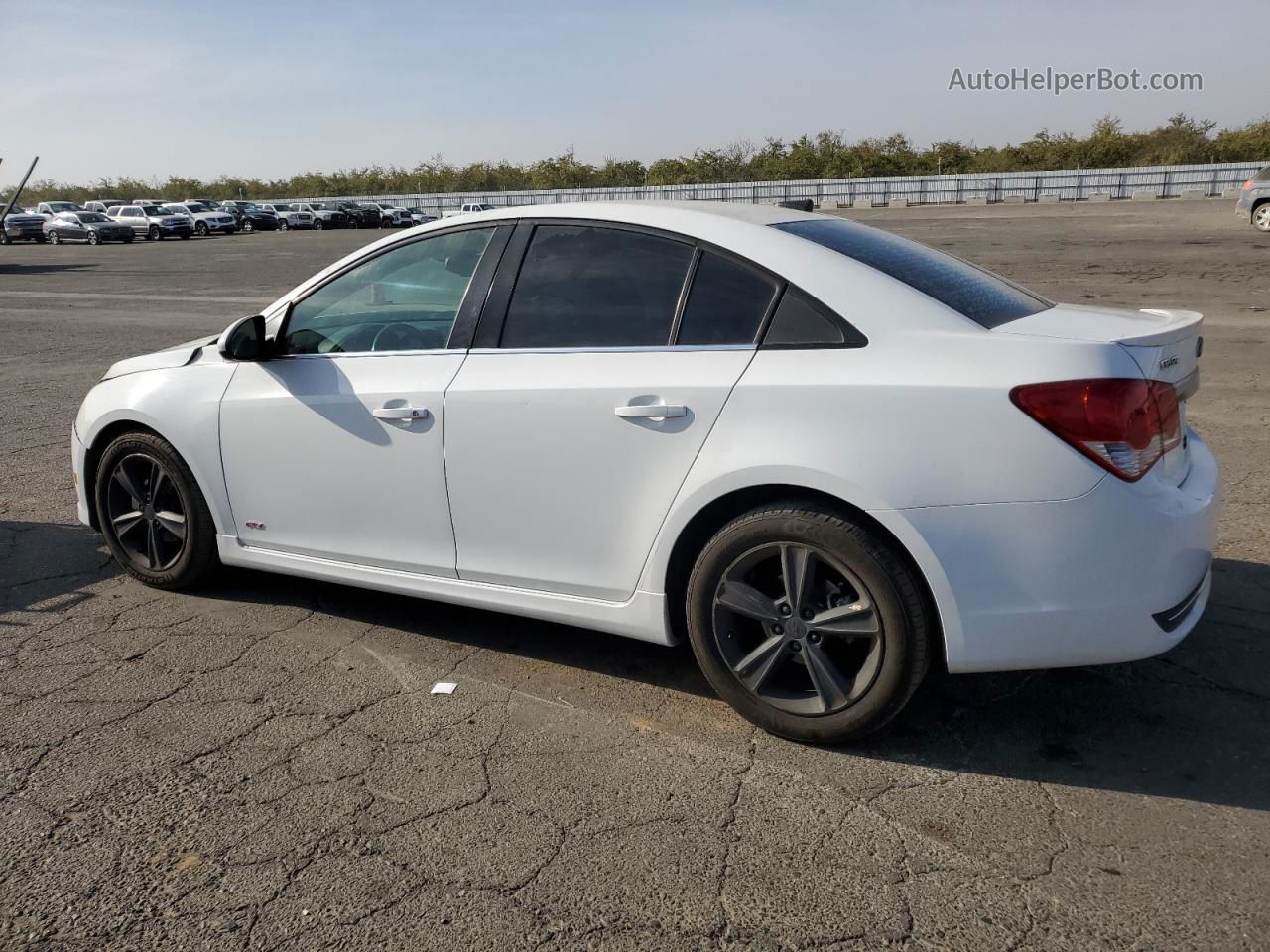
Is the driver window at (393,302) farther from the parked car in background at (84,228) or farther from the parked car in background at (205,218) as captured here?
the parked car in background at (205,218)

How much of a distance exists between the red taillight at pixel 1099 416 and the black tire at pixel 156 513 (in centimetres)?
345

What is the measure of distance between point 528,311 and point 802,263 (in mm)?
1016

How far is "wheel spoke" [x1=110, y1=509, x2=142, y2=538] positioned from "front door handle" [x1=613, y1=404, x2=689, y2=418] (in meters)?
2.64

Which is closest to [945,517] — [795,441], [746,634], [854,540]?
[854,540]

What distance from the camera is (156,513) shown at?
4.79 metres

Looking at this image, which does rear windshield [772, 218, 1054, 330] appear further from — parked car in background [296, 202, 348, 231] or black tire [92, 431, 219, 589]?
parked car in background [296, 202, 348, 231]

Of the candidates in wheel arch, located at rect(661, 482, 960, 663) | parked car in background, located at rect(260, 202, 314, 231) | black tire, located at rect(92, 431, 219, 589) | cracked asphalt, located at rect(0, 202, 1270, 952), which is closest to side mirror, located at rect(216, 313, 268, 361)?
black tire, located at rect(92, 431, 219, 589)

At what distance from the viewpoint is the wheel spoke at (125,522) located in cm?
485

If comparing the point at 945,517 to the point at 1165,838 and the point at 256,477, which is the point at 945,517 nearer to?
the point at 1165,838

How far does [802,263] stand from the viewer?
11.2 ft

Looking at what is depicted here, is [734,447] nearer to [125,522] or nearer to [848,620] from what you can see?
[848,620]

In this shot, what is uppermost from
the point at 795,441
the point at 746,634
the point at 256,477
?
the point at 795,441

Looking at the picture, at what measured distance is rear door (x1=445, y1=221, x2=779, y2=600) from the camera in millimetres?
3428

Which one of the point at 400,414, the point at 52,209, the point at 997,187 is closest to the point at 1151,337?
the point at 400,414
